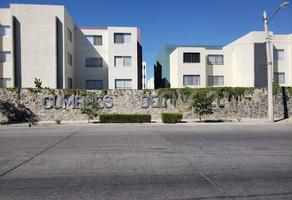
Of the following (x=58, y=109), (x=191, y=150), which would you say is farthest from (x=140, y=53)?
(x=191, y=150)

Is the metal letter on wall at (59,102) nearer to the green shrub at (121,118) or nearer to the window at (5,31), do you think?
the green shrub at (121,118)

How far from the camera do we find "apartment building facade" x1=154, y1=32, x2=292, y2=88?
4169 cm

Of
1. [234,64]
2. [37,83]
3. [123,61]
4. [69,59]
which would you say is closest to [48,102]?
[37,83]

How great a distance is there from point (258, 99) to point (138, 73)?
1855 centimetres

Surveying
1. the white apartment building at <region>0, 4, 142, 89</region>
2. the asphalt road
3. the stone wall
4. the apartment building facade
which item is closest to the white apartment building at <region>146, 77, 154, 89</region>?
the apartment building facade

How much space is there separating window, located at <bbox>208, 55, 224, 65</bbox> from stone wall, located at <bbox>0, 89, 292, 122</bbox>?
15.2m

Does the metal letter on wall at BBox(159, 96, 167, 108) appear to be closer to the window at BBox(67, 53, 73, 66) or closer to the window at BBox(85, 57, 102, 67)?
the window at BBox(67, 53, 73, 66)

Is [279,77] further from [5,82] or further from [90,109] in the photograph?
[5,82]

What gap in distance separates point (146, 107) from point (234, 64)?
20.0 meters

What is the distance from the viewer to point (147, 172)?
8.09 meters

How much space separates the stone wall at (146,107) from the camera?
2945 centimetres

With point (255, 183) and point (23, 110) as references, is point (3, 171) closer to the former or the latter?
point (255, 183)

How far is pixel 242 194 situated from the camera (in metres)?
6.16

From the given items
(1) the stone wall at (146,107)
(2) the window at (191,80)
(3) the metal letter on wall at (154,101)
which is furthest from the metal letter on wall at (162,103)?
(2) the window at (191,80)
